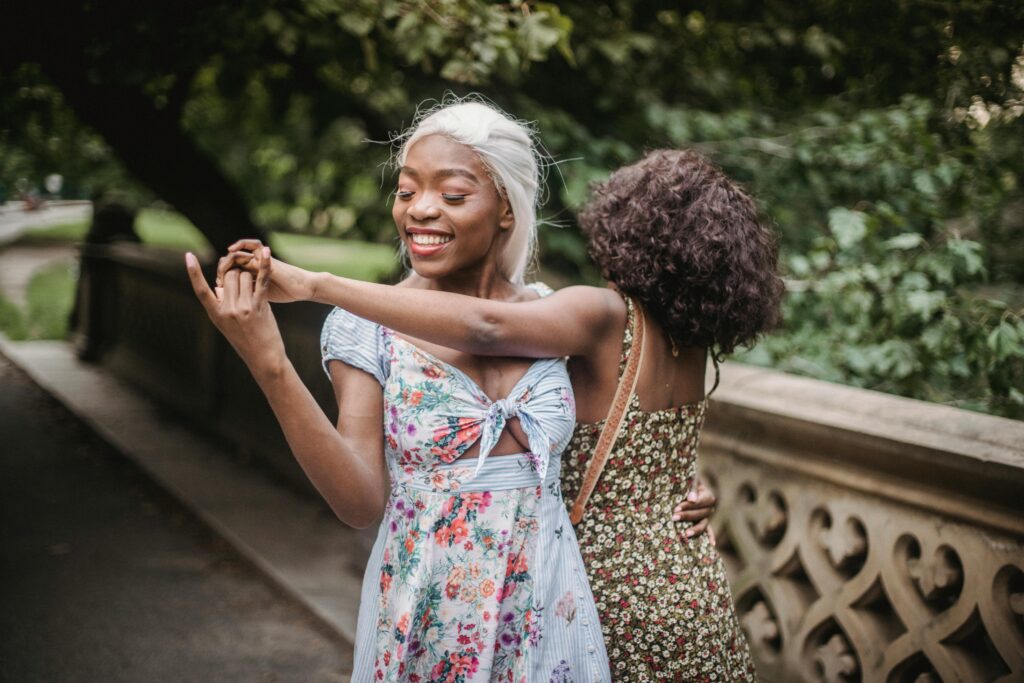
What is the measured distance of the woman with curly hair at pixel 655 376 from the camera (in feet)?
7.03

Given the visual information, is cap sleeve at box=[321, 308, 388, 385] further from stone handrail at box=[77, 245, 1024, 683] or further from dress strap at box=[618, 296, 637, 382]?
stone handrail at box=[77, 245, 1024, 683]

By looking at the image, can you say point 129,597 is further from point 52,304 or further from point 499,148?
point 52,304

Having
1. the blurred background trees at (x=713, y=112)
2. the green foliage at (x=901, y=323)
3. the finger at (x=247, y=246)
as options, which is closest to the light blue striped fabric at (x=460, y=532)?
the finger at (x=247, y=246)

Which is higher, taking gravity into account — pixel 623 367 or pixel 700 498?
pixel 623 367

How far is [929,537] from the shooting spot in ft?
8.73

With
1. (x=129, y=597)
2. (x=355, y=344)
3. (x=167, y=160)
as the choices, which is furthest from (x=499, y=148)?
(x=167, y=160)

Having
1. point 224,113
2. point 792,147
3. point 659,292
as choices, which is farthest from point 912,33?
point 224,113

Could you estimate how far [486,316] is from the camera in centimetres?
190

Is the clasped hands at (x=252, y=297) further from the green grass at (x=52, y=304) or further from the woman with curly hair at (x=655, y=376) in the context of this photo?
the green grass at (x=52, y=304)

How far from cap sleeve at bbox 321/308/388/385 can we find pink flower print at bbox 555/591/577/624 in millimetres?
631

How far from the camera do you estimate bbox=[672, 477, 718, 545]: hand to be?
231 cm

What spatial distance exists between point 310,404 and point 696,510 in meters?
1.08

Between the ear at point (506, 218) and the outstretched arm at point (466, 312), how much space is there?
0.21 meters

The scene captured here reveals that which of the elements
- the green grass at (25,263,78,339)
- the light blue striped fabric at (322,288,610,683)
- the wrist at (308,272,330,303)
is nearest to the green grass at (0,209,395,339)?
the green grass at (25,263,78,339)
